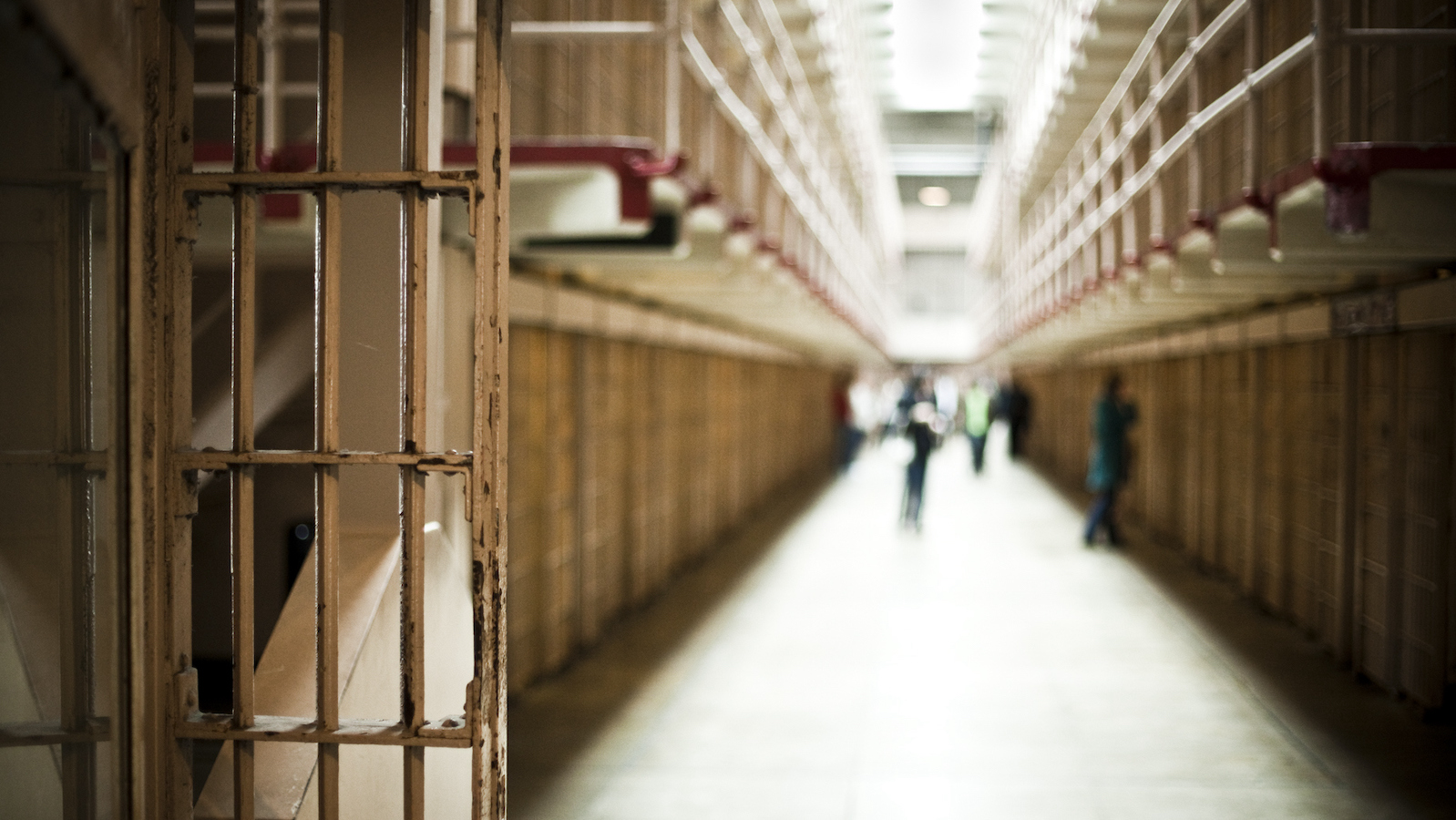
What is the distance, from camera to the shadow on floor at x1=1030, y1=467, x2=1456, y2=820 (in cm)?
391

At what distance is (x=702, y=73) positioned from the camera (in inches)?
167

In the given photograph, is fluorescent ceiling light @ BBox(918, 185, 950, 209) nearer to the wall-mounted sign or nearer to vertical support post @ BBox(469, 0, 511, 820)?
the wall-mounted sign

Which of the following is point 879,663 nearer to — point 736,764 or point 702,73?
point 736,764

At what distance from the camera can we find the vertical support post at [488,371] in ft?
6.61

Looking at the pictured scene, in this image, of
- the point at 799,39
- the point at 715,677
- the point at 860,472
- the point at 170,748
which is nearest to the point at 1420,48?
the point at 715,677

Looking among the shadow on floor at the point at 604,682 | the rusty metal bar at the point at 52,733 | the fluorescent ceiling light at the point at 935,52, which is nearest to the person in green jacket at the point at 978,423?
the fluorescent ceiling light at the point at 935,52

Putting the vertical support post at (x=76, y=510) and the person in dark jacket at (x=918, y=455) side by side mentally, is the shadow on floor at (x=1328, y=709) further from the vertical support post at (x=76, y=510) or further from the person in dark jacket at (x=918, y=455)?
the vertical support post at (x=76, y=510)

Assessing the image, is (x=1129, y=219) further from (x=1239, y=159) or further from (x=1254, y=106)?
(x=1254, y=106)

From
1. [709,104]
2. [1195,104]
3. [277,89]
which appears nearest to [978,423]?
[1195,104]

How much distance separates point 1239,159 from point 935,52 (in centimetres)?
1161

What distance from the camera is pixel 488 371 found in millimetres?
2020

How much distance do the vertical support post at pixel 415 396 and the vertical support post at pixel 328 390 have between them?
12 centimetres

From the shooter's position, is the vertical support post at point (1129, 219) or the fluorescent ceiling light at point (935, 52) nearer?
the vertical support post at point (1129, 219)

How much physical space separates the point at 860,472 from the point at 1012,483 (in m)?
A: 2.98
